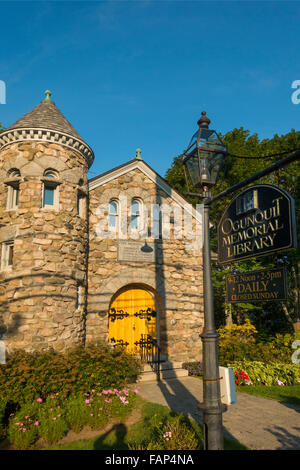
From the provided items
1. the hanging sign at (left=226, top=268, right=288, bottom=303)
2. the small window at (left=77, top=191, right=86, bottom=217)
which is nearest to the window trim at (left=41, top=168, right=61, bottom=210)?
the small window at (left=77, top=191, right=86, bottom=217)

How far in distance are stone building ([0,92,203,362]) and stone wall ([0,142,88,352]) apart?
29mm

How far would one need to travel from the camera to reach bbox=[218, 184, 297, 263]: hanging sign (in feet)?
12.8

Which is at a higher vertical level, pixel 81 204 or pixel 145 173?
pixel 145 173

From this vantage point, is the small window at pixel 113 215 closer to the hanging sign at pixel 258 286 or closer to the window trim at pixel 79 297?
the window trim at pixel 79 297

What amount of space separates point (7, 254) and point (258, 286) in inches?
322

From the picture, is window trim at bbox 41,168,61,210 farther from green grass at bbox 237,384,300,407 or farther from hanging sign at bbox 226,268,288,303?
green grass at bbox 237,384,300,407

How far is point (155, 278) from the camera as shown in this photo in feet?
39.0

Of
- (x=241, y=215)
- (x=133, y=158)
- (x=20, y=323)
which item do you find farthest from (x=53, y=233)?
(x=241, y=215)

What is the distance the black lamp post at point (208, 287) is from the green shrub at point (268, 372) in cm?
662

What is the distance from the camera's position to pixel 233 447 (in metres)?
5.31

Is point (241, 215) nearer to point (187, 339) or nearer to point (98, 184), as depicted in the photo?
point (98, 184)

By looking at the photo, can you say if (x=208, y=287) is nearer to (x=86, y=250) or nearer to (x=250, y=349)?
→ (x=86, y=250)

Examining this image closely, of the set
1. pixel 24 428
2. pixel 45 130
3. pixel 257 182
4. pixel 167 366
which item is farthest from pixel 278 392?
pixel 257 182

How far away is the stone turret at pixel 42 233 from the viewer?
355 inches
